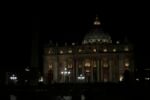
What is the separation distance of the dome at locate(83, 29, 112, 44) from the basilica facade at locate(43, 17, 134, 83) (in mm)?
7623

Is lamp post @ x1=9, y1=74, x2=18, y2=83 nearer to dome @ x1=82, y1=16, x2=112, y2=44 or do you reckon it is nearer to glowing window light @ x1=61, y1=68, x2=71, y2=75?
glowing window light @ x1=61, y1=68, x2=71, y2=75

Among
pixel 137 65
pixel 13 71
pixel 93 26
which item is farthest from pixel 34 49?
pixel 93 26

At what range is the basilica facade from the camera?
5162 inches

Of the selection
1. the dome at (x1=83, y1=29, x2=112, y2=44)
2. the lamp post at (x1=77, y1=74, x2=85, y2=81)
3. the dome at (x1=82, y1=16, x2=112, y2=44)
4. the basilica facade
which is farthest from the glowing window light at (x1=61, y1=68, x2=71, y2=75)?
the dome at (x1=83, y1=29, x2=112, y2=44)

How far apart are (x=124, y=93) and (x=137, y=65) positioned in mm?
95191

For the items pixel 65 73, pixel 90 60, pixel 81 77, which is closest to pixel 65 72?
pixel 65 73

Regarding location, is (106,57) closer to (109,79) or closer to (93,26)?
(109,79)

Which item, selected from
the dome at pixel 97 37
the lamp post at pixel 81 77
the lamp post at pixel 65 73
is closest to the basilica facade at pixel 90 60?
the lamp post at pixel 65 73

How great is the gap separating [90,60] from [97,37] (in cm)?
1718

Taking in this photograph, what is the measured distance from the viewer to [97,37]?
149250 millimetres

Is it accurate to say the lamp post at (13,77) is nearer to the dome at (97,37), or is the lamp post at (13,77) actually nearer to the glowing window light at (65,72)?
the glowing window light at (65,72)

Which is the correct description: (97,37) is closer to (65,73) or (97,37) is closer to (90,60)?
(90,60)

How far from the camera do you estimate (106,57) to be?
13388 centimetres

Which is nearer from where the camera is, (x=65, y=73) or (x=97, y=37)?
(x=65, y=73)
